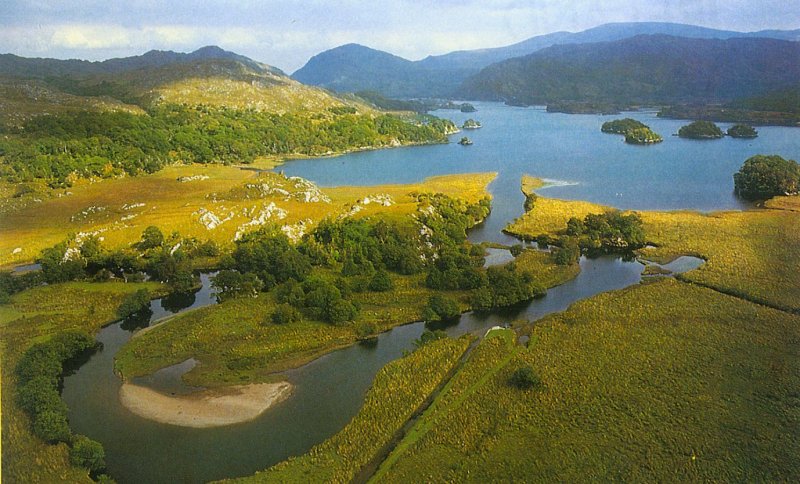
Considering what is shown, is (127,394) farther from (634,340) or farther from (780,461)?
(780,461)

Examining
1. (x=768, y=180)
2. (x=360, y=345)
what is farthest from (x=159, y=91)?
(x=768, y=180)

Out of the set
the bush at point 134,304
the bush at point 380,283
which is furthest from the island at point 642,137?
the bush at point 134,304

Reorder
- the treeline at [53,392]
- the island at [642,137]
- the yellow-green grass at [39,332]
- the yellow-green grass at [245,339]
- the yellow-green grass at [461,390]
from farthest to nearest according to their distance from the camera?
the island at [642,137]
the yellow-green grass at [245,339]
the yellow-green grass at [461,390]
the treeline at [53,392]
the yellow-green grass at [39,332]

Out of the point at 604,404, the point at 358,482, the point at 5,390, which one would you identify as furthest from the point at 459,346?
the point at 5,390

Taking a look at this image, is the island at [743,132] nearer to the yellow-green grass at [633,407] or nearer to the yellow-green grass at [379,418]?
the yellow-green grass at [633,407]

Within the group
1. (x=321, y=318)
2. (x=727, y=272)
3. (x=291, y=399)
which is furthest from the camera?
(x=727, y=272)

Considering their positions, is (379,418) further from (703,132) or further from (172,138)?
(703,132)

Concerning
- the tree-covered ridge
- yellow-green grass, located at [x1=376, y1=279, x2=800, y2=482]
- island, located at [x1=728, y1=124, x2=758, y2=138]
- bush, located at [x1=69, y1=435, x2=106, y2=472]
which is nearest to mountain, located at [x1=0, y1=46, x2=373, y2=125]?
the tree-covered ridge
